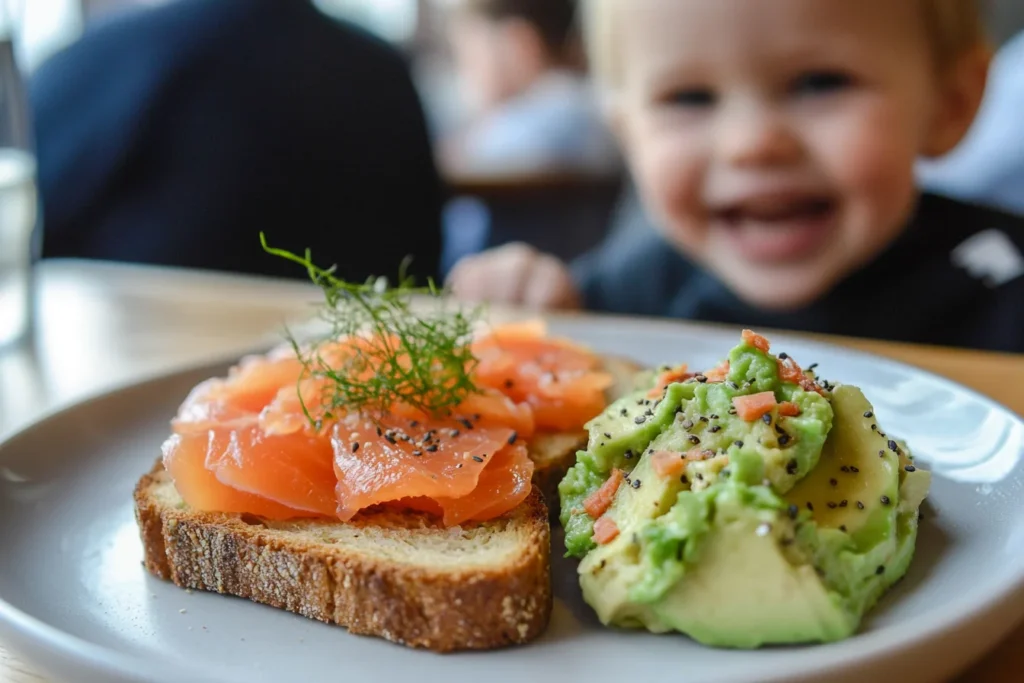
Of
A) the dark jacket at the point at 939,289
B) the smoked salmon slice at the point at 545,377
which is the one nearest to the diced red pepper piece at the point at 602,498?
the smoked salmon slice at the point at 545,377

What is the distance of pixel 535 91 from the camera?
557 centimetres

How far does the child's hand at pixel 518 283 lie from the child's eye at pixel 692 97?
61 cm

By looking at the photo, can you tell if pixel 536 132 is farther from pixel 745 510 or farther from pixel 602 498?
pixel 745 510

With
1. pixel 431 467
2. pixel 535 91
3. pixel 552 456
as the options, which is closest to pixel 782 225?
pixel 552 456

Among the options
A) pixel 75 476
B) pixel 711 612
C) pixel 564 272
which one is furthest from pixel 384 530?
pixel 564 272

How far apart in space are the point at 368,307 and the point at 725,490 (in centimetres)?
Result: 68

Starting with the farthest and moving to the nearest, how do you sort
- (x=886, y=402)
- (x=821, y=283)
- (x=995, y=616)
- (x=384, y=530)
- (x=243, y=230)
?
(x=243, y=230) → (x=821, y=283) → (x=886, y=402) → (x=384, y=530) → (x=995, y=616)

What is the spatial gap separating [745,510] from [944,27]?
213cm

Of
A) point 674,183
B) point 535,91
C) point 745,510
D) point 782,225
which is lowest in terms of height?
point 535,91

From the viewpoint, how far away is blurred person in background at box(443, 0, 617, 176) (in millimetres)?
5383

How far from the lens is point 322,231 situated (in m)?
3.84

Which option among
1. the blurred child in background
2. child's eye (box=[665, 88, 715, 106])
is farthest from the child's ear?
child's eye (box=[665, 88, 715, 106])

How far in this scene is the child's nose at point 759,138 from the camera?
2418 mm

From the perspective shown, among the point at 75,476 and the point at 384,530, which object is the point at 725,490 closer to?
the point at 384,530
